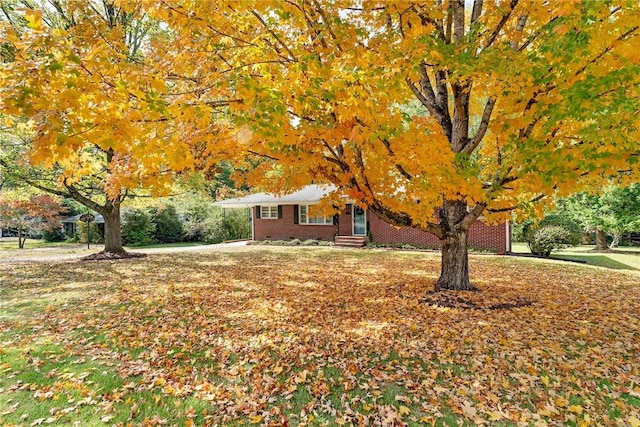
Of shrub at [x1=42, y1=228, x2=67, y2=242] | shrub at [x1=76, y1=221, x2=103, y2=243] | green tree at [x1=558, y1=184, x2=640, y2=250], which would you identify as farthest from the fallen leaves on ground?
shrub at [x1=42, y1=228, x2=67, y2=242]

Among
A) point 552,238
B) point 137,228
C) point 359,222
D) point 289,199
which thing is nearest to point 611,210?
point 552,238

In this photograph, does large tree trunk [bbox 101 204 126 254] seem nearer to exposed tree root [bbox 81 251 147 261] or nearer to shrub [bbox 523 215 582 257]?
exposed tree root [bbox 81 251 147 261]

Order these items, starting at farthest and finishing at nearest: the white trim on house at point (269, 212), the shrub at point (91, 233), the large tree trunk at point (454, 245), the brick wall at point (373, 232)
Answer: the shrub at point (91, 233), the white trim on house at point (269, 212), the brick wall at point (373, 232), the large tree trunk at point (454, 245)

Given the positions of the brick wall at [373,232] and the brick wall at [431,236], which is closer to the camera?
the brick wall at [431,236]

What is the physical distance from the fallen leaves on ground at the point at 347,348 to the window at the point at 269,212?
15500 millimetres

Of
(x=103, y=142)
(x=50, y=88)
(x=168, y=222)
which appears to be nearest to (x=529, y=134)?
(x=103, y=142)

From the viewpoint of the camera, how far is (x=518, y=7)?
20.5 feet

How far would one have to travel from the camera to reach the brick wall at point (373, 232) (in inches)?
687

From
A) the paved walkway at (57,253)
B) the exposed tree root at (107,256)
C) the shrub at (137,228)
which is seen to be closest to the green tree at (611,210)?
the paved walkway at (57,253)

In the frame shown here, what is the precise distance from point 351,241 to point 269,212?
7.68 meters

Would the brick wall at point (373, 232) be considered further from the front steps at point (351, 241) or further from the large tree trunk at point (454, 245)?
the large tree trunk at point (454, 245)

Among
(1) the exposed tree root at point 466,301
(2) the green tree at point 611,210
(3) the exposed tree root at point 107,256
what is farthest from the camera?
(2) the green tree at point 611,210

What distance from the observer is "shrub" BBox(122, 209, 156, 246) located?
84.3 ft

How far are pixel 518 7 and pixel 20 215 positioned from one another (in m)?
33.2
